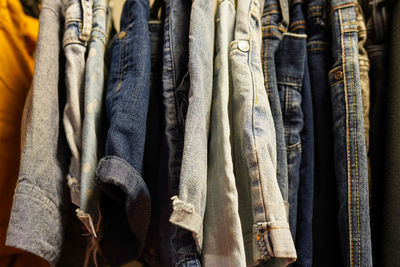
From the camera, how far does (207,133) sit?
1.39 feet

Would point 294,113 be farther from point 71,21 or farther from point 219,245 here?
point 71,21

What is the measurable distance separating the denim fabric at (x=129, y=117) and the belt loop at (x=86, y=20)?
0.05 meters

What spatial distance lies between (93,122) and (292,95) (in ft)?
1.09

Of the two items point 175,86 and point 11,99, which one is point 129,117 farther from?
point 11,99

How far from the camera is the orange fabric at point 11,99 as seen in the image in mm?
483

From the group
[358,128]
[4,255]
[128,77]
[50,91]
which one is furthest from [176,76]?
[4,255]

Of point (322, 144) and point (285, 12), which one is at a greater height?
Answer: point (285, 12)

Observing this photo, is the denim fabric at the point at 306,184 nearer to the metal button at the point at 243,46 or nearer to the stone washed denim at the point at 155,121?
the metal button at the point at 243,46

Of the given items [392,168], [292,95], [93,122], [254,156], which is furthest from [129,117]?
[392,168]

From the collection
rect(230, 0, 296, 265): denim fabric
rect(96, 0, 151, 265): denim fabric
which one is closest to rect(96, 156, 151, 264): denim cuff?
rect(96, 0, 151, 265): denim fabric

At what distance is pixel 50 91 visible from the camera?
1.40 ft

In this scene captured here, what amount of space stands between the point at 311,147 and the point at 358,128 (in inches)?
3.1

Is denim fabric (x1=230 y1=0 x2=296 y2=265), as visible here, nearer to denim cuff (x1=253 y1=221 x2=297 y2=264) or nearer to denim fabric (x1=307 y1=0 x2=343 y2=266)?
denim cuff (x1=253 y1=221 x2=297 y2=264)

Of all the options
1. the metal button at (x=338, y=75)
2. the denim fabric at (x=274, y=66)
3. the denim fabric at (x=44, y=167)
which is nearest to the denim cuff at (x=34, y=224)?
the denim fabric at (x=44, y=167)
